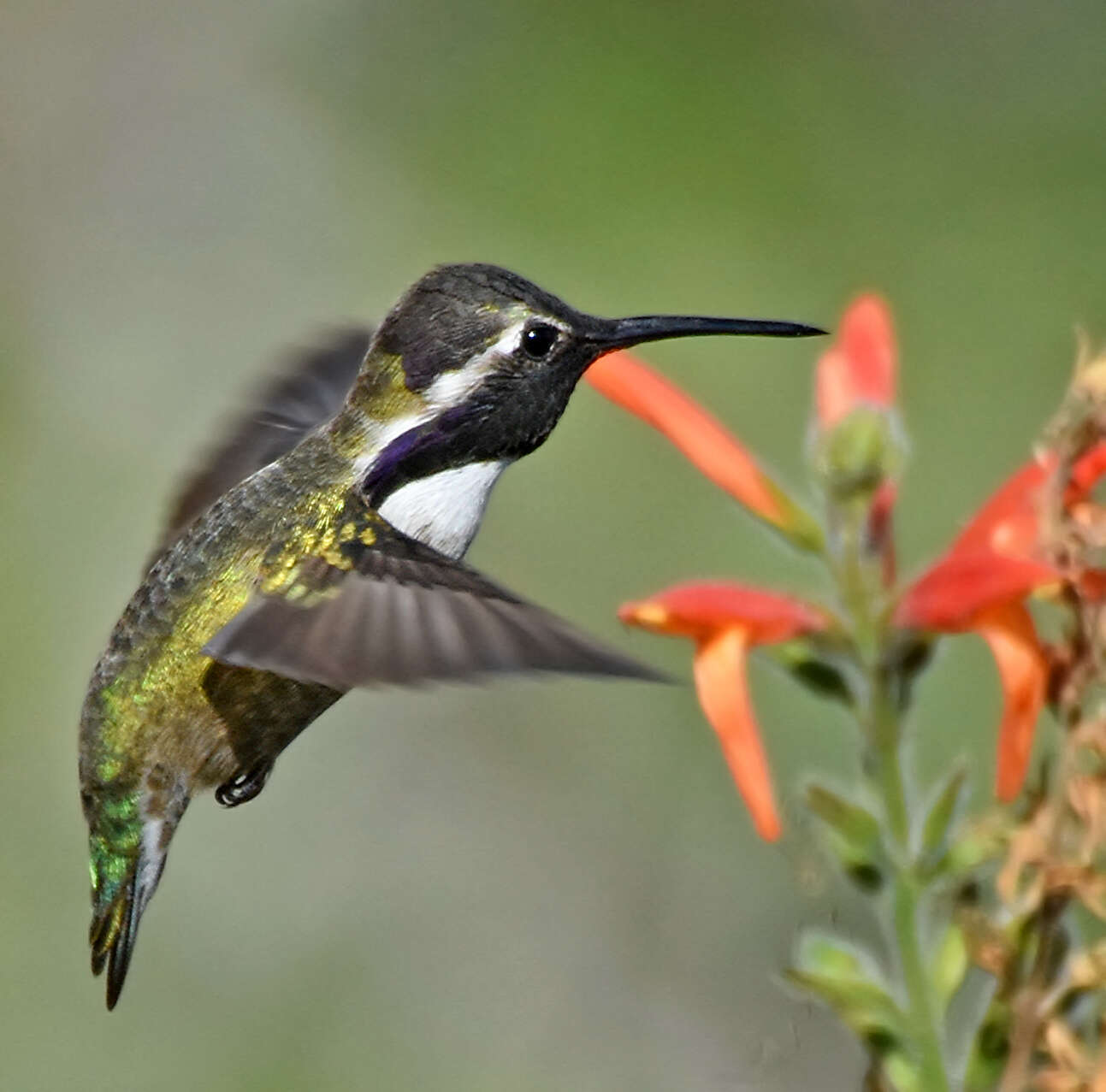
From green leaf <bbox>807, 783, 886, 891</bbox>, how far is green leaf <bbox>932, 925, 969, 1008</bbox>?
0.31 feet

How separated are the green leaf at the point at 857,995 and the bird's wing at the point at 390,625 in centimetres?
33

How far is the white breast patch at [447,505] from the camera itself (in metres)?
→ 2.88

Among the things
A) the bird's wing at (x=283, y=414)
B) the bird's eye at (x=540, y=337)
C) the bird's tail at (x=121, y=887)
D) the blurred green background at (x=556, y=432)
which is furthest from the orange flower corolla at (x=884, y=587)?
the blurred green background at (x=556, y=432)

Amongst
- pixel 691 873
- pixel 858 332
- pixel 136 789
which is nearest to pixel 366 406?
pixel 136 789

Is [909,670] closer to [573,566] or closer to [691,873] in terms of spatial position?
[691,873]

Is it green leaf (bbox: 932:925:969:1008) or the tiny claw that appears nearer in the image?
green leaf (bbox: 932:925:969:1008)

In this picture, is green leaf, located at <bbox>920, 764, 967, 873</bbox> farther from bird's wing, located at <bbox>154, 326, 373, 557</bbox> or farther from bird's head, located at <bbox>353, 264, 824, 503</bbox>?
bird's wing, located at <bbox>154, 326, 373, 557</bbox>

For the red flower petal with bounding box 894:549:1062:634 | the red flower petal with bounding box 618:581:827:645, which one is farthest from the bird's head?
the red flower petal with bounding box 894:549:1062:634

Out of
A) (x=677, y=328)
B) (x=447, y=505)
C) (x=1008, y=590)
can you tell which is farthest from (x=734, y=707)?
(x=447, y=505)

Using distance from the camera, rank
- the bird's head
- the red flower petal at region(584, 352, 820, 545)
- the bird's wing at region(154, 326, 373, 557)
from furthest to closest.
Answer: the bird's wing at region(154, 326, 373, 557) < the bird's head < the red flower petal at region(584, 352, 820, 545)

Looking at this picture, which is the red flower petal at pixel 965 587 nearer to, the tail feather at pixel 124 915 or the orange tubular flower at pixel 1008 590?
the orange tubular flower at pixel 1008 590

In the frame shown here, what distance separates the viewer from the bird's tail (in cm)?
311

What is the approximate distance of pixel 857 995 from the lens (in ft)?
5.72

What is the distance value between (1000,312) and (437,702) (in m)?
2.18
